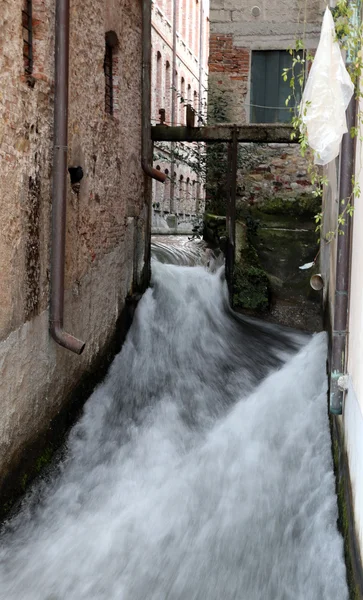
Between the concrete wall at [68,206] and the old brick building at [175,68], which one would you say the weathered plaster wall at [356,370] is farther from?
the old brick building at [175,68]

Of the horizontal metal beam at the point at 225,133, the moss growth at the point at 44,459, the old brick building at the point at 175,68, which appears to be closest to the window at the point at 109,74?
the horizontal metal beam at the point at 225,133

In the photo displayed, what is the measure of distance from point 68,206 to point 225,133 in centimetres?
453

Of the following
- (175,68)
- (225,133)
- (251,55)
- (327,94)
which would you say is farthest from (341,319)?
(175,68)

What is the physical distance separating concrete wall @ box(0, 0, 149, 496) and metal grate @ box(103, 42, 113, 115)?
9 cm

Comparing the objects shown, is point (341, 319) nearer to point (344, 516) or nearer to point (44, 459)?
point (344, 516)

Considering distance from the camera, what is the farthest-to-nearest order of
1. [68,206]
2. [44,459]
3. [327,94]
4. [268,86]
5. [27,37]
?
[268,86] → [68,206] → [44,459] → [27,37] → [327,94]

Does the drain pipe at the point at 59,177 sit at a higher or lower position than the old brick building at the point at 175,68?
lower

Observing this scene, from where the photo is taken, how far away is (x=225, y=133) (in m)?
10.7

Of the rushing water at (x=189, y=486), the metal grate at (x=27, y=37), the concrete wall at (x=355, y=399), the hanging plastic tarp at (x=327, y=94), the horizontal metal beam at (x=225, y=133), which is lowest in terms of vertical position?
the rushing water at (x=189, y=486)

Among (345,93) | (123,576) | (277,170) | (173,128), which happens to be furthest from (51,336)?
(277,170)

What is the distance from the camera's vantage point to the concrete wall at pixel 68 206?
211 inches

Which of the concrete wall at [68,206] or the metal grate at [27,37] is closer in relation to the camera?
the concrete wall at [68,206]

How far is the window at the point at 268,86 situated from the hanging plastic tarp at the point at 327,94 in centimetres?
939

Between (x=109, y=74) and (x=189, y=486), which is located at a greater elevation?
(x=109, y=74)
